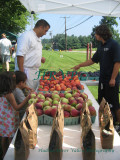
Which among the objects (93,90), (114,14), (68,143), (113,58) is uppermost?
(114,14)

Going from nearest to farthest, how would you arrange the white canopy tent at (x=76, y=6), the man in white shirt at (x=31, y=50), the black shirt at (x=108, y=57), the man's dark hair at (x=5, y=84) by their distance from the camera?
1. the man's dark hair at (x=5, y=84)
2. the black shirt at (x=108, y=57)
3. the man in white shirt at (x=31, y=50)
4. the white canopy tent at (x=76, y=6)

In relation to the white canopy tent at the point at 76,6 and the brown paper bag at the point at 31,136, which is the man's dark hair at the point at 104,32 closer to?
the brown paper bag at the point at 31,136

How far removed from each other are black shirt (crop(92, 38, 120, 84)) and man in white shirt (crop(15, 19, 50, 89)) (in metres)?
1.06

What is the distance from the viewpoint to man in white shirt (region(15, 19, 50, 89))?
2.90 m

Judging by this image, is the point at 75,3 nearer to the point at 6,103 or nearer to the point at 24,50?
the point at 24,50

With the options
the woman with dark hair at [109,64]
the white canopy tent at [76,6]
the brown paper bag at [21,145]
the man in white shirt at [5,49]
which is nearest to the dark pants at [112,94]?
the woman with dark hair at [109,64]

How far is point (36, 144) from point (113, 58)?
1956 mm

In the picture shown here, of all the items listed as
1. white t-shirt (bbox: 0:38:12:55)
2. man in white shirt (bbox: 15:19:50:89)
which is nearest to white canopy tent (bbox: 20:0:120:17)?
man in white shirt (bbox: 15:19:50:89)

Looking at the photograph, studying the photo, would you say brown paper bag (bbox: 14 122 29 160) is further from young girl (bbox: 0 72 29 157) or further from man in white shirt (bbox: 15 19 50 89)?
man in white shirt (bbox: 15 19 50 89)

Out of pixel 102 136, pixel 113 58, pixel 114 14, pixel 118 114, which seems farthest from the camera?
pixel 114 14

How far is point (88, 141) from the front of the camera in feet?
3.75

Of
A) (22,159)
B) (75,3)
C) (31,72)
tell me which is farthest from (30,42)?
(75,3)

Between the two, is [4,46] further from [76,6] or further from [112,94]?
[112,94]

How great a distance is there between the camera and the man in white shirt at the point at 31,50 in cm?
290
